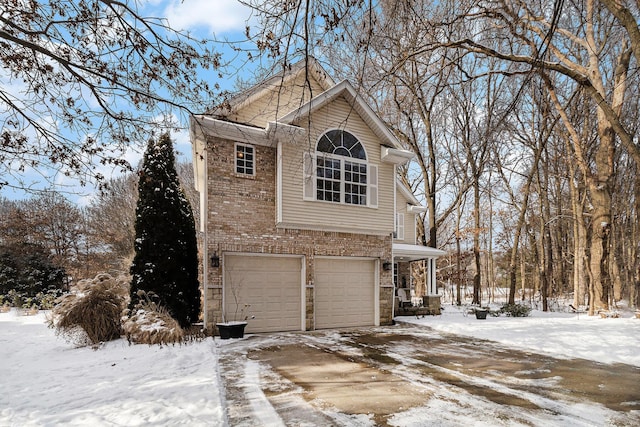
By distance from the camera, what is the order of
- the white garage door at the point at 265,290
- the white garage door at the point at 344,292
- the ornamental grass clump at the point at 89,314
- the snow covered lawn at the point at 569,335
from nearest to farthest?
the snow covered lawn at the point at 569,335, the ornamental grass clump at the point at 89,314, the white garage door at the point at 265,290, the white garage door at the point at 344,292

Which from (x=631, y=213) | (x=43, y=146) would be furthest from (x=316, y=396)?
(x=631, y=213)

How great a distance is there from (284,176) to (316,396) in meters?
6.47

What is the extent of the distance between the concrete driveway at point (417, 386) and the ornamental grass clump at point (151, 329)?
1.09m

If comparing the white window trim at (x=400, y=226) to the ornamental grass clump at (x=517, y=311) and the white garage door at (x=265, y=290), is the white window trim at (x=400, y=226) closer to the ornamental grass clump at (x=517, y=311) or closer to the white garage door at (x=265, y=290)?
the ornamental grass clump at (x=517, y=311)

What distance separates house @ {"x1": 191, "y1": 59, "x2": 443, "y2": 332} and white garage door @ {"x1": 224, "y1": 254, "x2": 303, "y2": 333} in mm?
28

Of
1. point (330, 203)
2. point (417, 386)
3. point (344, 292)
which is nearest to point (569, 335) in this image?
point (344, 292)

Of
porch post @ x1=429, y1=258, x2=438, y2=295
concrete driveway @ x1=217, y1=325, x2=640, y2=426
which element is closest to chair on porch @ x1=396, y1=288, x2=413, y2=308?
porch post @ x1=429, y1=258, x2=438, y2=295

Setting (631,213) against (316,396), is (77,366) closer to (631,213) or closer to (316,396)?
(316,396)

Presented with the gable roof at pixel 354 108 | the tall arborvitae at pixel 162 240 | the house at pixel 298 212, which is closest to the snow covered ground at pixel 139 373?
the tall arborvitae at pixel 162 240

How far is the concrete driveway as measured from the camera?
4.20 meters

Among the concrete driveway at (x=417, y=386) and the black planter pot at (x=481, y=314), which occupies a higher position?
the concrete driveway at (x=417, y=386)

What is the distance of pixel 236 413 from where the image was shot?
169 inches

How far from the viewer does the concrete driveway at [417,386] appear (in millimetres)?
4199

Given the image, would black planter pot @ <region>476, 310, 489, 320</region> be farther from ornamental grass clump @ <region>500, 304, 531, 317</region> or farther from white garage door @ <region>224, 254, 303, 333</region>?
white garage door @ <region>224, 254, 303, 333</region>
